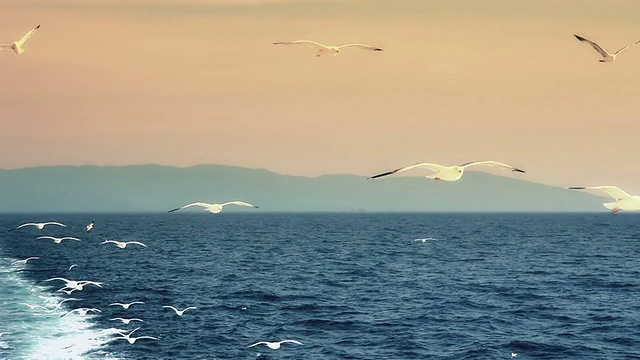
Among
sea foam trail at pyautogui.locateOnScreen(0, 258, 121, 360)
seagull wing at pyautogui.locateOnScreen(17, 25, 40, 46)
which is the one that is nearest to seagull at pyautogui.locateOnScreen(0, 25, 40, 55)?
seagull wing at pyautogui.locateOnScreen(17, 25, 40, 46)

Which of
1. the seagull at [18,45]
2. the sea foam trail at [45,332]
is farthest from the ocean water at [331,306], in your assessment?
the seagull at [18,45]

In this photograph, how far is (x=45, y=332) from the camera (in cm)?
5347

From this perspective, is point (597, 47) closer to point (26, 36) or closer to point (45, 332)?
point (26, 36)

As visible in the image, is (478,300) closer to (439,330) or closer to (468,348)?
(439,330)

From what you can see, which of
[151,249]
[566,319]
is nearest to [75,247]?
[151,249]

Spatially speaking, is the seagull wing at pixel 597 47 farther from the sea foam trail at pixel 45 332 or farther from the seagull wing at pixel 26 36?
the sea foam trail at pixel 45 332

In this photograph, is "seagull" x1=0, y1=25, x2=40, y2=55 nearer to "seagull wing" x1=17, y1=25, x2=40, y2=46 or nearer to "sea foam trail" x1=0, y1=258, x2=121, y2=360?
"seagull wing" x1=17, y1=25, x2=40, y2=46

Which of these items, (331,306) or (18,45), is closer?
(18,45)

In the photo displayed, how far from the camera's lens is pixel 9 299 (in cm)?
6812

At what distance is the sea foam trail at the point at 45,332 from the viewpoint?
1895 inches

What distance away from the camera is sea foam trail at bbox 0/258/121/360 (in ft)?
158

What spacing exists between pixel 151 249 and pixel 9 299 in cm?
8677

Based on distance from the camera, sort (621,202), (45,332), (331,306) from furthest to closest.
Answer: (331,306)
(45,332)
(621,202)

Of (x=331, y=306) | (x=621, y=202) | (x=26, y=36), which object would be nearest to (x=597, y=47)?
(x=621, y=202)
